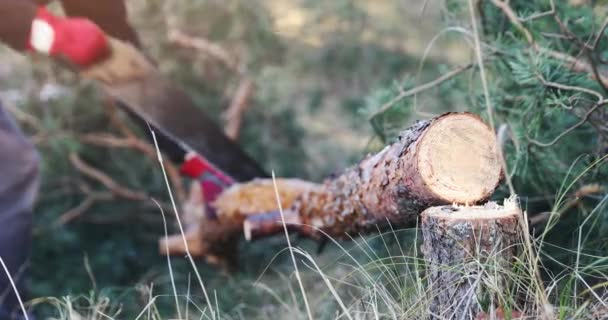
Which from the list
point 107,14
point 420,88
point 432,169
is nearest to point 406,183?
point 432,169

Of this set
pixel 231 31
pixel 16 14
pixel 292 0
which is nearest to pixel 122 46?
pixel 16 14

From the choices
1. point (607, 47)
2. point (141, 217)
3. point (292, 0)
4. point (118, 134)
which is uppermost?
point (607, 47)

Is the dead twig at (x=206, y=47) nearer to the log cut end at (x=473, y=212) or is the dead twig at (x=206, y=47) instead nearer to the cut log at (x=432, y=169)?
the cut log at (x=432, y=169)

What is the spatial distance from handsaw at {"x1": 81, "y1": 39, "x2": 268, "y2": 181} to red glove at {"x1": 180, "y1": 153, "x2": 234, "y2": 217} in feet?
0.08

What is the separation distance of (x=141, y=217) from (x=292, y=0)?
1.88 m

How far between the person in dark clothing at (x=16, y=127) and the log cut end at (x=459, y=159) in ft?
4.31

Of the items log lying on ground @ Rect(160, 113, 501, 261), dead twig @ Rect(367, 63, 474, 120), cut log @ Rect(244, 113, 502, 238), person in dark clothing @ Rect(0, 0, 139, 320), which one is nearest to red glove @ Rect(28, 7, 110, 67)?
person in dark clothing @ Rect(0, 0, 139, 320)

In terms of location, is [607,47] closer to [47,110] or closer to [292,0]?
[47,110]

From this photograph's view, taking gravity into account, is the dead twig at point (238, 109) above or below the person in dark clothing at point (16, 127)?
below

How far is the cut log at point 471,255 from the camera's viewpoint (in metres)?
1.37

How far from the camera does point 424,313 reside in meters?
1.43

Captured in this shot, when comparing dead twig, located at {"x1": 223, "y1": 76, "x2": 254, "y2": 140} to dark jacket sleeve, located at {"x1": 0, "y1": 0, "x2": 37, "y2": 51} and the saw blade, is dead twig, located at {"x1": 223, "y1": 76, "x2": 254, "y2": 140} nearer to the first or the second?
the saw blade

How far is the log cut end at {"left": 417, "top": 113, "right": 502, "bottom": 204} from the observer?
4.85 feet

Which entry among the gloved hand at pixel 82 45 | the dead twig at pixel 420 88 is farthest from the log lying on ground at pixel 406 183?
the gloved hand at pixel 82 45
